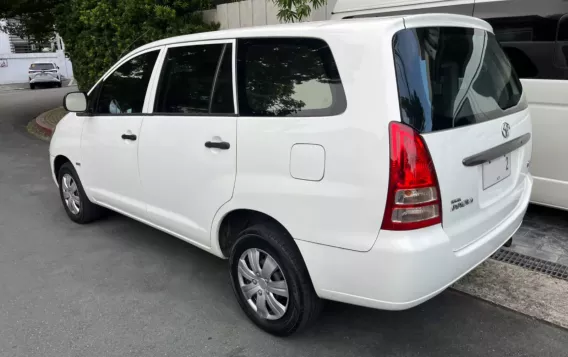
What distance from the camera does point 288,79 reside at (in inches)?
107

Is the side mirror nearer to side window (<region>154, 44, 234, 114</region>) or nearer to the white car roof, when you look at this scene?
side window (<region>154, 44, 234, 114</region>)

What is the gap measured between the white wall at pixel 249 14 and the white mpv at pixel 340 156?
3788mm

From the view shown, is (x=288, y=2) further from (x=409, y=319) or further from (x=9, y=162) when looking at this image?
(x=9, y=162)

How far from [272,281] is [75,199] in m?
2.89

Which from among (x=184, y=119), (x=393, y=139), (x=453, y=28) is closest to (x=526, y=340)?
(x=393, y=139)

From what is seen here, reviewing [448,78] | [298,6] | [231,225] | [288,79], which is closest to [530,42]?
[448,78]

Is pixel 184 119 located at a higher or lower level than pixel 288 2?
lower

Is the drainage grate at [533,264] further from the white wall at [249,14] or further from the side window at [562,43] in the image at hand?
the white wall at [249,14]

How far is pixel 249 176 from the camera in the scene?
281cm

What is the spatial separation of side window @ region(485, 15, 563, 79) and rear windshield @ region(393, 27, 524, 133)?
4.15 feet

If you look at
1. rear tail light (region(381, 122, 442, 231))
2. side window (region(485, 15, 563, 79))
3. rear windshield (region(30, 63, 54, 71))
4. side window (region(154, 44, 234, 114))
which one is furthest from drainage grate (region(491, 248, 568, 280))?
rear windshield (region(30, 63, 54, 71))

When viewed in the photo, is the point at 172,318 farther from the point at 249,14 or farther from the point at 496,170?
the point at 249,14

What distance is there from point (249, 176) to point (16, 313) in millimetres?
1911

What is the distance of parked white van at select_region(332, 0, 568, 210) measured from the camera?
3.89m
